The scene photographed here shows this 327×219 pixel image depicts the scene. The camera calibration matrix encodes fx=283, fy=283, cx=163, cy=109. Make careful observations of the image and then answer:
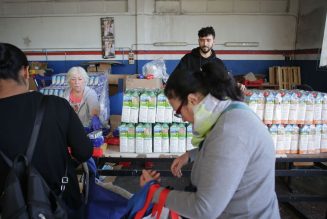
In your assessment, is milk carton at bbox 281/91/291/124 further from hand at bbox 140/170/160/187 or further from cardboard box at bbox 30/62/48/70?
cardboard box at bbox 30/62/48/70

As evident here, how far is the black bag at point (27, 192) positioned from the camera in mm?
1081

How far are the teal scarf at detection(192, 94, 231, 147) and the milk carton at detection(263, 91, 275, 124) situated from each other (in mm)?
1325

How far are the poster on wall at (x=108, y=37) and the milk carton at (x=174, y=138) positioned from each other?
237 inches

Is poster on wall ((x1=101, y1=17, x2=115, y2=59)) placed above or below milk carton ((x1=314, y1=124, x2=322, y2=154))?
above

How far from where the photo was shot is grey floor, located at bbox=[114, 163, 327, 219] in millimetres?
2959

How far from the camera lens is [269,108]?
7.32 ft

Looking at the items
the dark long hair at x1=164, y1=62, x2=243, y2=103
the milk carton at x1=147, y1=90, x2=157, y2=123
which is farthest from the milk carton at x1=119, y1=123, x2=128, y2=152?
the dark long hair at x1=164, y1=62, x2=243, y2=103

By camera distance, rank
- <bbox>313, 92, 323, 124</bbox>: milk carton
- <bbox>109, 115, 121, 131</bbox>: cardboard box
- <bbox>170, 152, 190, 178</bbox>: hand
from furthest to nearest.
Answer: <bbox>109, 115, 121, 131</bbox>: cardboard box < <bbox>313, 92, 323, 124</bbox>: milk carton < <bbox>170, 152, 190, 178</bbox>: hand

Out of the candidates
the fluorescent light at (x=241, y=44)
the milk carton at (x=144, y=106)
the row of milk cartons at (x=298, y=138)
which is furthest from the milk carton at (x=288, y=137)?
the fluorescent light at (x=241, y=44)

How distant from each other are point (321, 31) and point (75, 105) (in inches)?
227

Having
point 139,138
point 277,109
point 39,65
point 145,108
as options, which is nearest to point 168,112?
point 145,108

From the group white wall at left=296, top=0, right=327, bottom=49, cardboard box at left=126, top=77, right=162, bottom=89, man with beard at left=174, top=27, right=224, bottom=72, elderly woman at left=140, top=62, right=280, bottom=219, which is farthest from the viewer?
white wall at left=296, top=0, right=327, bottom=49

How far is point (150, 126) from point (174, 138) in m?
0.21

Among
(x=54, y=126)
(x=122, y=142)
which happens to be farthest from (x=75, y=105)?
(x=54, y=126)
